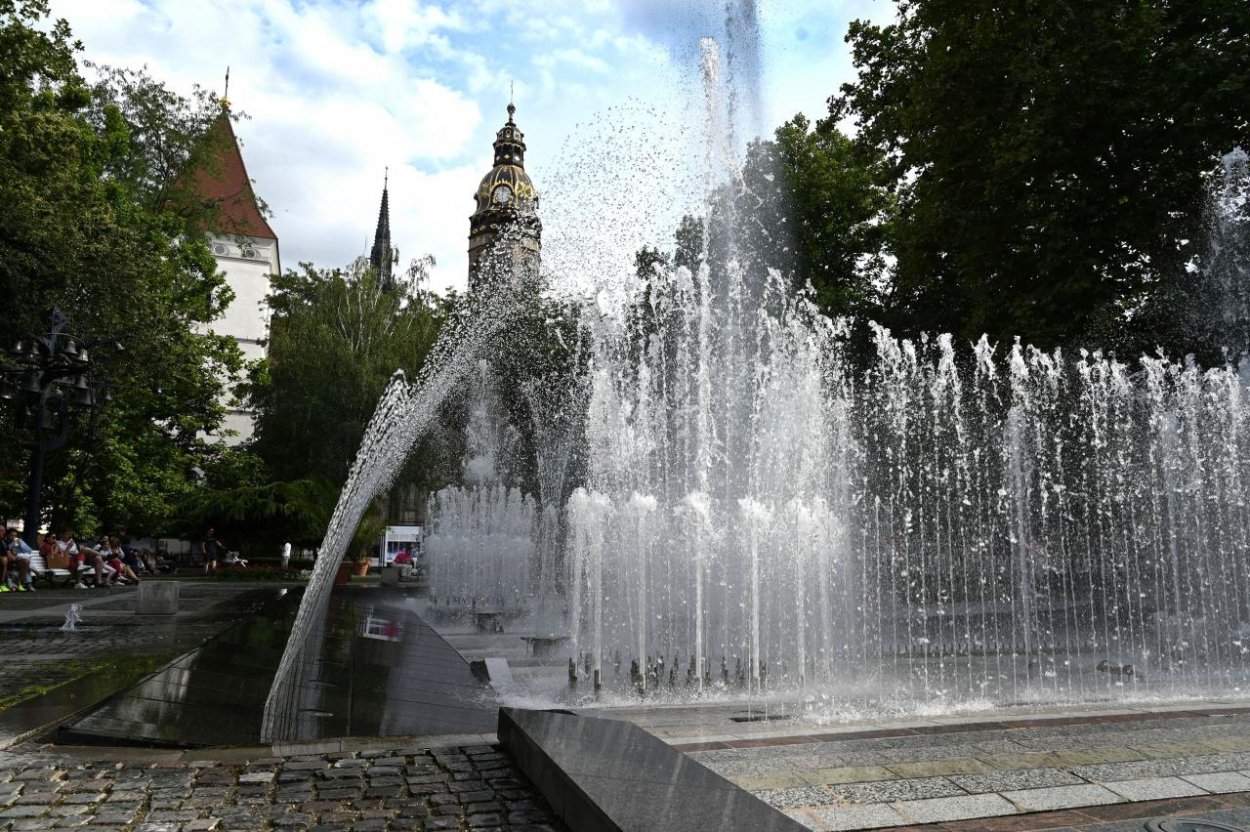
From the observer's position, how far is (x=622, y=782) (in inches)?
135

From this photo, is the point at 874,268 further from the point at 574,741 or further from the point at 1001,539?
the point at 574,741

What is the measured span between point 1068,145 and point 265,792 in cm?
Result: 1470

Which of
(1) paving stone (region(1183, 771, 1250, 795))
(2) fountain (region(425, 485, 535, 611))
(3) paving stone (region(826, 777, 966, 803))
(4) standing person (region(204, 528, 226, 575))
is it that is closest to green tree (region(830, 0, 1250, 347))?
(2) fountain (region(425, 485, 535, 611))

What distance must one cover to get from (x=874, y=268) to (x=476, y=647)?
63.6ft

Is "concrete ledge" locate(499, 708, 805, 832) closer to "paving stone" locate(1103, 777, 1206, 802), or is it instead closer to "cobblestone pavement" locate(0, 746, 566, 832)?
"cobblestone pavement" locate(0, 746, 566, 832)

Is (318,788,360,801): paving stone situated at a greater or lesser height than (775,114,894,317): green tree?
lesser

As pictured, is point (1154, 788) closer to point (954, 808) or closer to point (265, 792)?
point (954, 808)

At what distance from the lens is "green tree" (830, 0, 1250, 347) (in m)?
13.6

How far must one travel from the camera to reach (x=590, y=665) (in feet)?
28.3

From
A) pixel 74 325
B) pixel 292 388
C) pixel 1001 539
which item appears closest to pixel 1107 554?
pixel 1001 539

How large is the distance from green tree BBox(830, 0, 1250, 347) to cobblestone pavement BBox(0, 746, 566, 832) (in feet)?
43.2

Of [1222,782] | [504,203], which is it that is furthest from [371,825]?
[504,203]

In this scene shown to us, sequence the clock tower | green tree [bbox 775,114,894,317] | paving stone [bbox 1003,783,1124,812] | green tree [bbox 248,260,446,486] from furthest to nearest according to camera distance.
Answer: the clock tower
green tree [bbox 248,260,446,486]
green tree [bbox 775,114,894,317]
paving stone [bbox 1003,783,1124,812]

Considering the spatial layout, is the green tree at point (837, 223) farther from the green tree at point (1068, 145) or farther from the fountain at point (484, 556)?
the fountain at point (484, 556)
